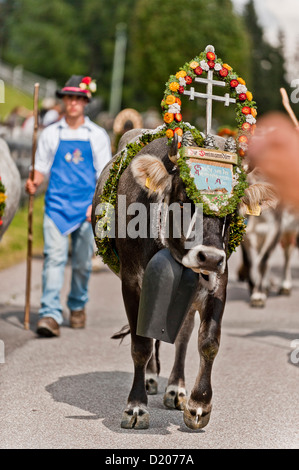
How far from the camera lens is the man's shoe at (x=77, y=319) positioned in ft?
30.8

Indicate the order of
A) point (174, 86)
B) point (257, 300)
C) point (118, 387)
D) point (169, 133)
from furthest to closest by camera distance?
point (257, 300), point (118, 387), point (174, 86), point (169, 133)

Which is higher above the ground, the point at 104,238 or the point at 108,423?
the point at 104,238

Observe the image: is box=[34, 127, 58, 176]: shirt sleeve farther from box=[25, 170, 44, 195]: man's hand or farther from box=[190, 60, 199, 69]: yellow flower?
box=[190, 60, 199, 69]: yellow flower

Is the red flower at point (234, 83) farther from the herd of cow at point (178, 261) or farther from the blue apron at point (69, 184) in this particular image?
the blue apron at point (69, 184)

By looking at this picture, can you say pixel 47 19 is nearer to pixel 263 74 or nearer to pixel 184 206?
pixel 263 74

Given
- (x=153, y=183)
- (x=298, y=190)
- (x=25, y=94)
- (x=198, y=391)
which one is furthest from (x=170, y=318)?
(x=25, y=94)

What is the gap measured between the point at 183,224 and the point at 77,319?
4.14 meters

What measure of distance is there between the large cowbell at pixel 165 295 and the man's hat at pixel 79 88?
3.92 metres

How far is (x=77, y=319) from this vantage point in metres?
9.39

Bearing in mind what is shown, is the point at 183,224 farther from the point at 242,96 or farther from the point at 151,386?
the point at 151,386

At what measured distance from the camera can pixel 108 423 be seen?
5938mm

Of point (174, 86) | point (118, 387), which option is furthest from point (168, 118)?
point (118, 387)

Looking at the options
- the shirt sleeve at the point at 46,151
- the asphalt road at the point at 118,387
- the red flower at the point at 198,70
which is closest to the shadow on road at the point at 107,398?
the asphalt road at the point at 118,387
